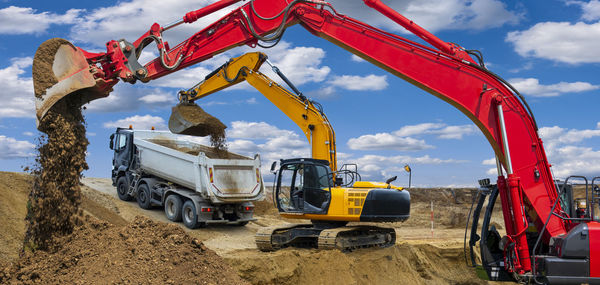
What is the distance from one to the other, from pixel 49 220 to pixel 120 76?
258cm

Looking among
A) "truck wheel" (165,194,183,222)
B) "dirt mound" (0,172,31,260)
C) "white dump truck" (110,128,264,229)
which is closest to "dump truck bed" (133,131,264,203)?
"white dump truck" (110,128,264,229)

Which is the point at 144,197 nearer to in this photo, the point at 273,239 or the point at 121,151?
the point at 121,151

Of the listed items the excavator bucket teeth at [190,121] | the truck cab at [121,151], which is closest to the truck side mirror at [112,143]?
the truck cab at [121,151]

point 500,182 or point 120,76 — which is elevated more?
point 120,76

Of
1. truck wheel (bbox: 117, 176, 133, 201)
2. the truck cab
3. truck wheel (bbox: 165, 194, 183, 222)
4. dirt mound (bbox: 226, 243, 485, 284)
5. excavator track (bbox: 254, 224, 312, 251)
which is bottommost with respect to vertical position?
dirt mound (bbox: 226, 243, 485, 284)

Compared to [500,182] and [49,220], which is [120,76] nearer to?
[49,220]

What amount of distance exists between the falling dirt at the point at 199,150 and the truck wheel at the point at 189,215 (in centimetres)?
162

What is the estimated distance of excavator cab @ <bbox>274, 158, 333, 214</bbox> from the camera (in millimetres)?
10922

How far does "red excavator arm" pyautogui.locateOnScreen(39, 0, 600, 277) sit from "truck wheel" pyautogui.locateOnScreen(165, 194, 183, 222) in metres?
6.66

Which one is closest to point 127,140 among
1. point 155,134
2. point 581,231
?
point 155,134

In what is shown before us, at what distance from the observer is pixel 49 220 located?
28.9ft

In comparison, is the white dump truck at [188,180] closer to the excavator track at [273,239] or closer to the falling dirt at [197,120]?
the falling dirt at [197,120]

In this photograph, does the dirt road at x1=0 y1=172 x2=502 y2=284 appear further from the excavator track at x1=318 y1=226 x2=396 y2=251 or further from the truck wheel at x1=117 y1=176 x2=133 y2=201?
the truck wheel at x1=117 y1=176 x2=133 y2=201

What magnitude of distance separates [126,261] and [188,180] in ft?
25.4
